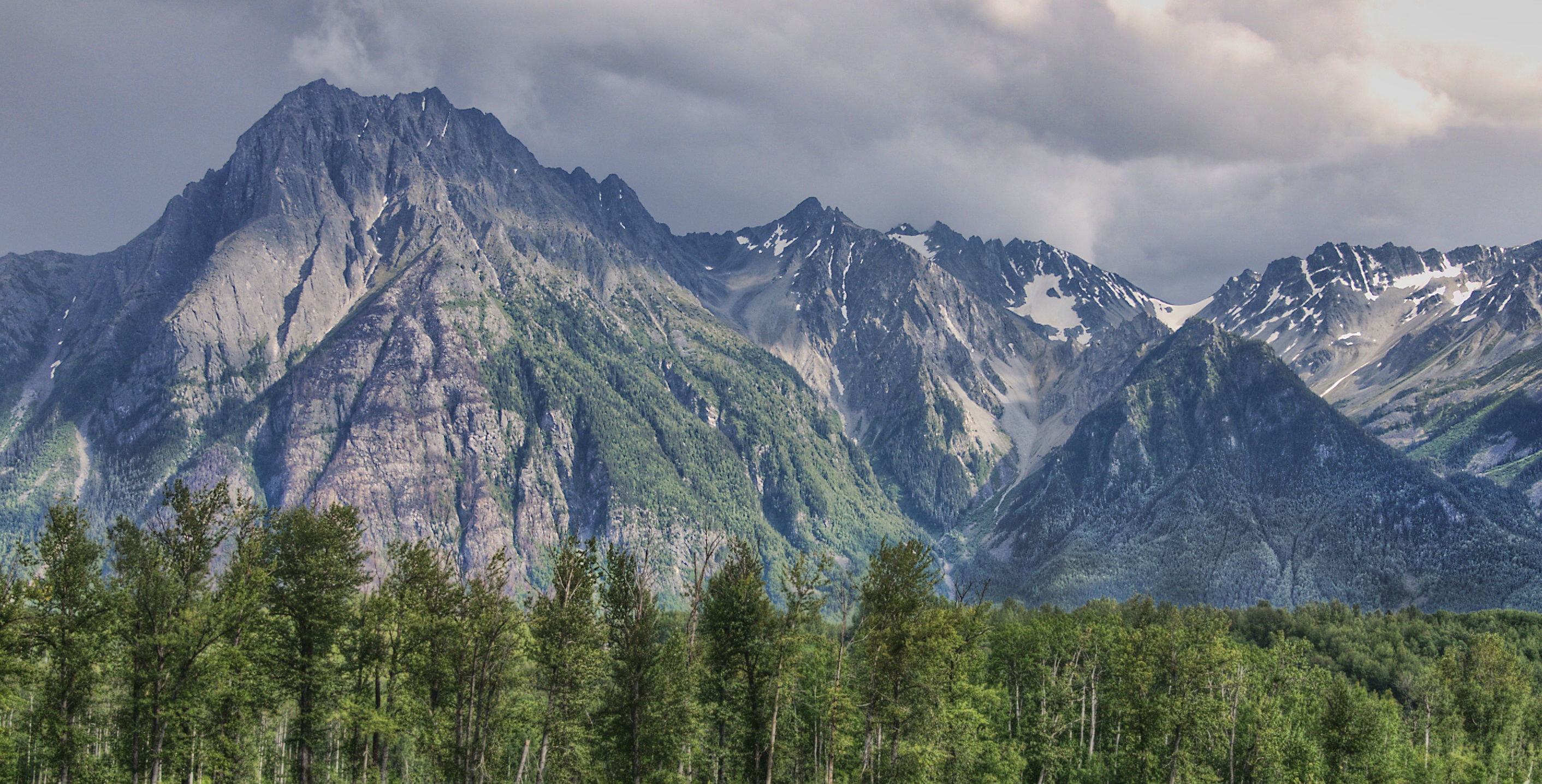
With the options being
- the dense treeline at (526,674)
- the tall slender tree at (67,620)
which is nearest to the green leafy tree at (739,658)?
the dense treeline at (526,674)

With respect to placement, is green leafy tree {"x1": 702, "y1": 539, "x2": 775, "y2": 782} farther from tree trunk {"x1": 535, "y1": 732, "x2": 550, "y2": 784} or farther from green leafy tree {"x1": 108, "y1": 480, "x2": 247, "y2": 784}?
green leafy tree {"x1": 108, "y1": 480, "x2": 247, "y2": 784}

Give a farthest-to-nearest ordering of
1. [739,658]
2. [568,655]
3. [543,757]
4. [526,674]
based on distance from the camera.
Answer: [526,674]
[739,658]
[568,655]
[543,757]

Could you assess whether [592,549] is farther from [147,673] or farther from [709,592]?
[147,673]

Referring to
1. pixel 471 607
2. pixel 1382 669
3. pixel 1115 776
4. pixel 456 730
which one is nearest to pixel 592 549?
pixel 471 607

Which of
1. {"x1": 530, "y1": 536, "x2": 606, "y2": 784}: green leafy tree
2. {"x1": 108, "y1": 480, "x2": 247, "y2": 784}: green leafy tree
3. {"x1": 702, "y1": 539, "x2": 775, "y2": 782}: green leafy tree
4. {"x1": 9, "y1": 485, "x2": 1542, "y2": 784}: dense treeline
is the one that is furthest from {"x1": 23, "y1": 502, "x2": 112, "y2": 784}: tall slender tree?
{"x1": 702, "y1": 539, "x2": 775, "y2": 782}: green leafy tree

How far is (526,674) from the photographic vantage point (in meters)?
47.2

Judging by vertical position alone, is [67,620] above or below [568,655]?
→ above

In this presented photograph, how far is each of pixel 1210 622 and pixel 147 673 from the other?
61440 millimetres

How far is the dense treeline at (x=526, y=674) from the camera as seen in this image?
125 feet

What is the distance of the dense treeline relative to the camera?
125 ft

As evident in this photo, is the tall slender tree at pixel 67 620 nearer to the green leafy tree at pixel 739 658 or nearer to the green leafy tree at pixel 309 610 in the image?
the green leafy tree at pixel 309 610

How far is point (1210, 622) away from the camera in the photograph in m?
60.5

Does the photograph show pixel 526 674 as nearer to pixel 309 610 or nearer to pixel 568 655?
pixel 568 655

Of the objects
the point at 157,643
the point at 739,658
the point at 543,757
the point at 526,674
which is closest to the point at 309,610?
the point at 157,643
